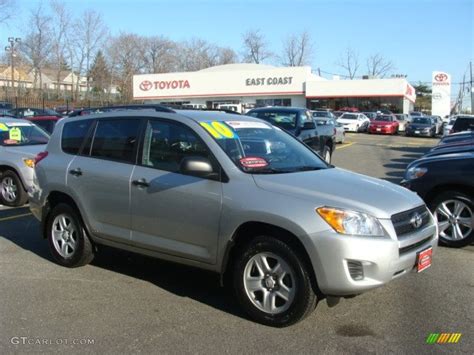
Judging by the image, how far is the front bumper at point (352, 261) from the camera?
395cm

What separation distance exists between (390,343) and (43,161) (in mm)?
4218

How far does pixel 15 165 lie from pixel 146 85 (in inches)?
2010

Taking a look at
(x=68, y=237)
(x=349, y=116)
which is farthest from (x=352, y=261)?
(x=349, y=116)

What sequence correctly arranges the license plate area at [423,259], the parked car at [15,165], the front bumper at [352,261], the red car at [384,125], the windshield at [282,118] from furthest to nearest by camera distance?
the red car at [384,125], the windshield at [282,118], the parked car at [15,165], the license plate area at [423,259], the front bumper at [352,261]

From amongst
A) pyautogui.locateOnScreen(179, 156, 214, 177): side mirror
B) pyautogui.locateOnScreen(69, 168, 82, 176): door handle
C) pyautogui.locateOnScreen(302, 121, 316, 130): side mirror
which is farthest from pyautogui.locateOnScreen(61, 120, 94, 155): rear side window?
pyautogui.locateOnScreen(302, 121, 316, 130): side mirror

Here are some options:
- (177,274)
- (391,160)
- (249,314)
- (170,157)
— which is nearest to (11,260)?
(177,274)

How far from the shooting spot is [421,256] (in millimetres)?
4355

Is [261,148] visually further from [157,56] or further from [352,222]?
[157,56]

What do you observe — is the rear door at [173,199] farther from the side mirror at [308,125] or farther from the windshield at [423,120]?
the windshield at [423,120]

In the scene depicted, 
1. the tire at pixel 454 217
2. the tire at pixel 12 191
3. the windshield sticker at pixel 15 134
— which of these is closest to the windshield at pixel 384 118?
the windshield sticker at pixel 15 134

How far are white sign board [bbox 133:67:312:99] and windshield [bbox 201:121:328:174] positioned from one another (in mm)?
47468

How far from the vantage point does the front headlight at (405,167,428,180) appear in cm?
711

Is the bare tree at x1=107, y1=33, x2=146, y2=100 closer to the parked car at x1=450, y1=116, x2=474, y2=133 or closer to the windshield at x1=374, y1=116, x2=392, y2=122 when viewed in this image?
the windshield at x1=374, y1=116, x2=392, y2=122

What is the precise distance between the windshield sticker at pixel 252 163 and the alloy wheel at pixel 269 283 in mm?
761
